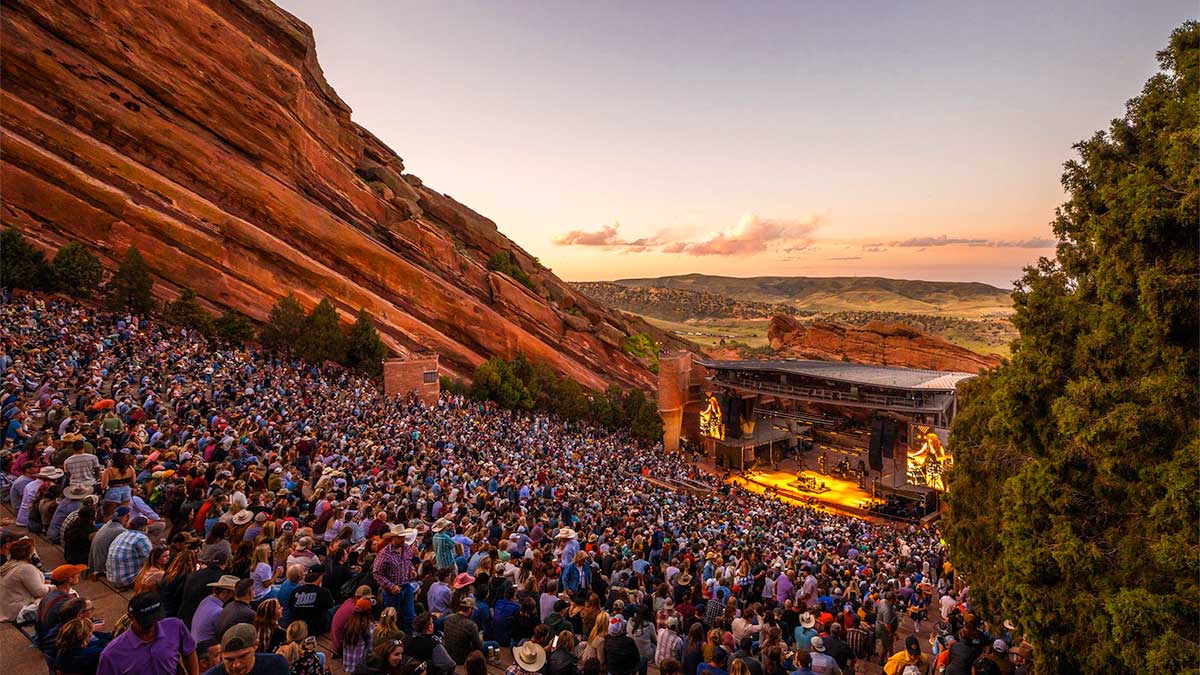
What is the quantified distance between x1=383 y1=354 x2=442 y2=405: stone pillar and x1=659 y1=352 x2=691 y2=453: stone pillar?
19551 millimetres

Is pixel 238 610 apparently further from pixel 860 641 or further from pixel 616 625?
pixel 860 641

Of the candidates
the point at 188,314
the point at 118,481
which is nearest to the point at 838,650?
the point at 118,481

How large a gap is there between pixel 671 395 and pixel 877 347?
137ft

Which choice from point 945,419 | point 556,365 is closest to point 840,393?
point 945,419

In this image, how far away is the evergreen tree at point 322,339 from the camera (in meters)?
35.3

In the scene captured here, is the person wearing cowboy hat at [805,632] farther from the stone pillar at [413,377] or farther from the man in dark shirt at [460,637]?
the stone pillar at [413,377]

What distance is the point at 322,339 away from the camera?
3556 centimetres

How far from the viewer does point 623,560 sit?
10.3 meters

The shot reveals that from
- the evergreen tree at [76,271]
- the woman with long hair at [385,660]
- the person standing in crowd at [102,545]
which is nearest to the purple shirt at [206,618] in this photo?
the woman with long hair at [385,660]

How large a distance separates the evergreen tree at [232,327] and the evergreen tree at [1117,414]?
39.4 metres

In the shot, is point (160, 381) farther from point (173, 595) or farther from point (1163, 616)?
point (1163, 616)

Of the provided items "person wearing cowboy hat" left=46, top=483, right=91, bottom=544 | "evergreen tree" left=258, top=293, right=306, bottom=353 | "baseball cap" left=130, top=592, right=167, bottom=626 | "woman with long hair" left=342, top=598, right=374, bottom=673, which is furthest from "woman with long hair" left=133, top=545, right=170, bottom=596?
"evergreen tree" left=258, top=293, right=306, bottom=353

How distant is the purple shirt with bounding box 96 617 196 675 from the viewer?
154 inches

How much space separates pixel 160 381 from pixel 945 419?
41553 millimetres
